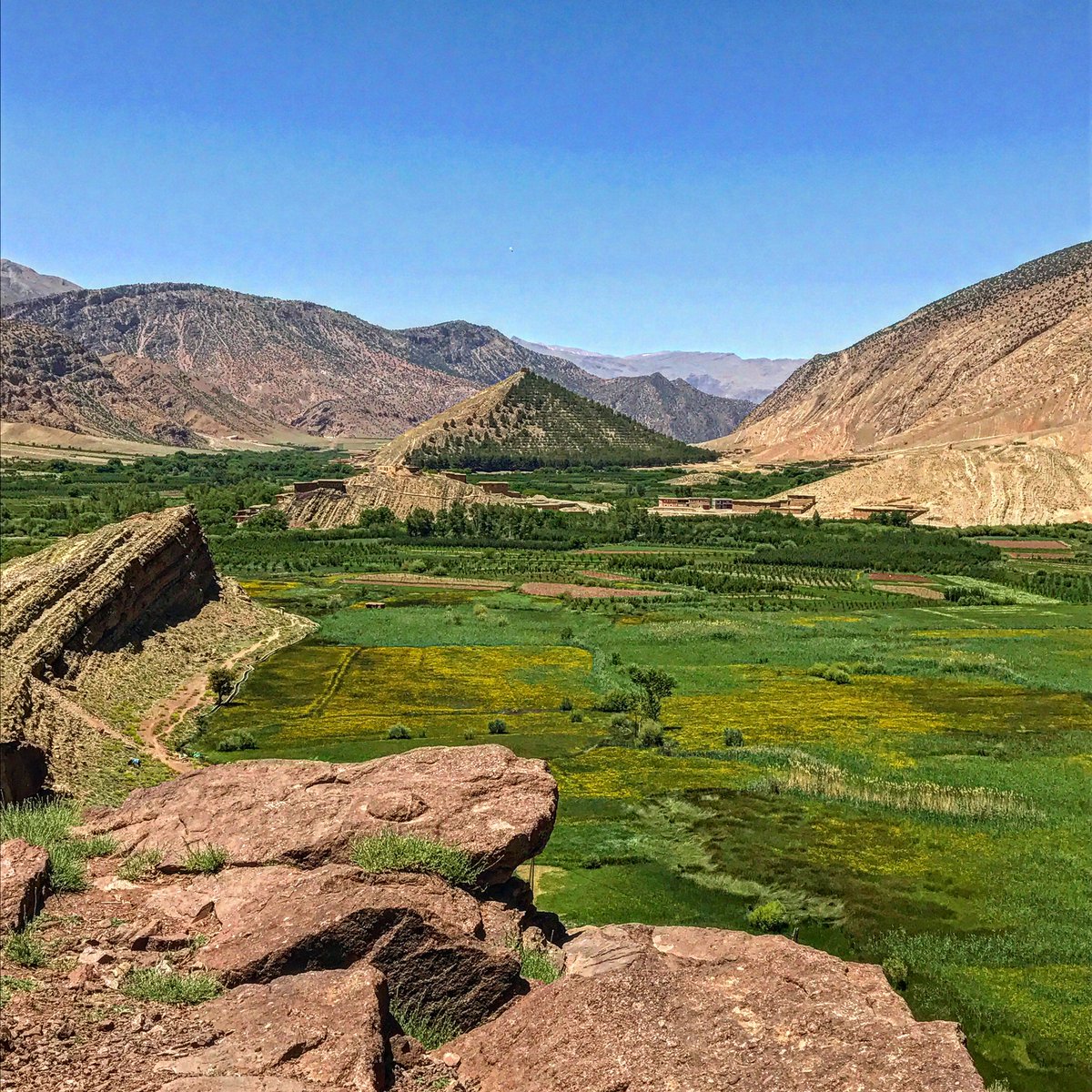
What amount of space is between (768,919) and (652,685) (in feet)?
82.2

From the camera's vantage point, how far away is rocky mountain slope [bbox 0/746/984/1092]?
9.22m

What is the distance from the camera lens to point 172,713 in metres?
43.3

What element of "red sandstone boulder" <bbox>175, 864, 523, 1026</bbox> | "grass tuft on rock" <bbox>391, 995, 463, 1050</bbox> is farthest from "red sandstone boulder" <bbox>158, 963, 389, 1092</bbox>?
"grass tuft on rock" <bbox>391, 995, 463, 1050</bbox>

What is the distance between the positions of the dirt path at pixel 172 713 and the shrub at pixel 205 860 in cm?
1865

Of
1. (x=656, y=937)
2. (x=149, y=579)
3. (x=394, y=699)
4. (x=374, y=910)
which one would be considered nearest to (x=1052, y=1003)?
(x=656, y=937)

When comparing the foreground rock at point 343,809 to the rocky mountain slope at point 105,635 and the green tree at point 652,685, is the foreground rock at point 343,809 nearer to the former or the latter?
the rocky mountain slope at point 105,635

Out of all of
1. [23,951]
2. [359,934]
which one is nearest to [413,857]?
[359,934]

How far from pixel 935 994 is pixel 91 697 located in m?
32.2

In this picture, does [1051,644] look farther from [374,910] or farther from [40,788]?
[374,910]

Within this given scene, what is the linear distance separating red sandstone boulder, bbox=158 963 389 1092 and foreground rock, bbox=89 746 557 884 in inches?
132

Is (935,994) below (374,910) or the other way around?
below

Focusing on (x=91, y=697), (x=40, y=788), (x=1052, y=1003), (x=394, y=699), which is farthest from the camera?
(x=394, y=699)

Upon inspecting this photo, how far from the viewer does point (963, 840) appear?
2923cm

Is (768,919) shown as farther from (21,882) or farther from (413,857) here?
(21,882)
